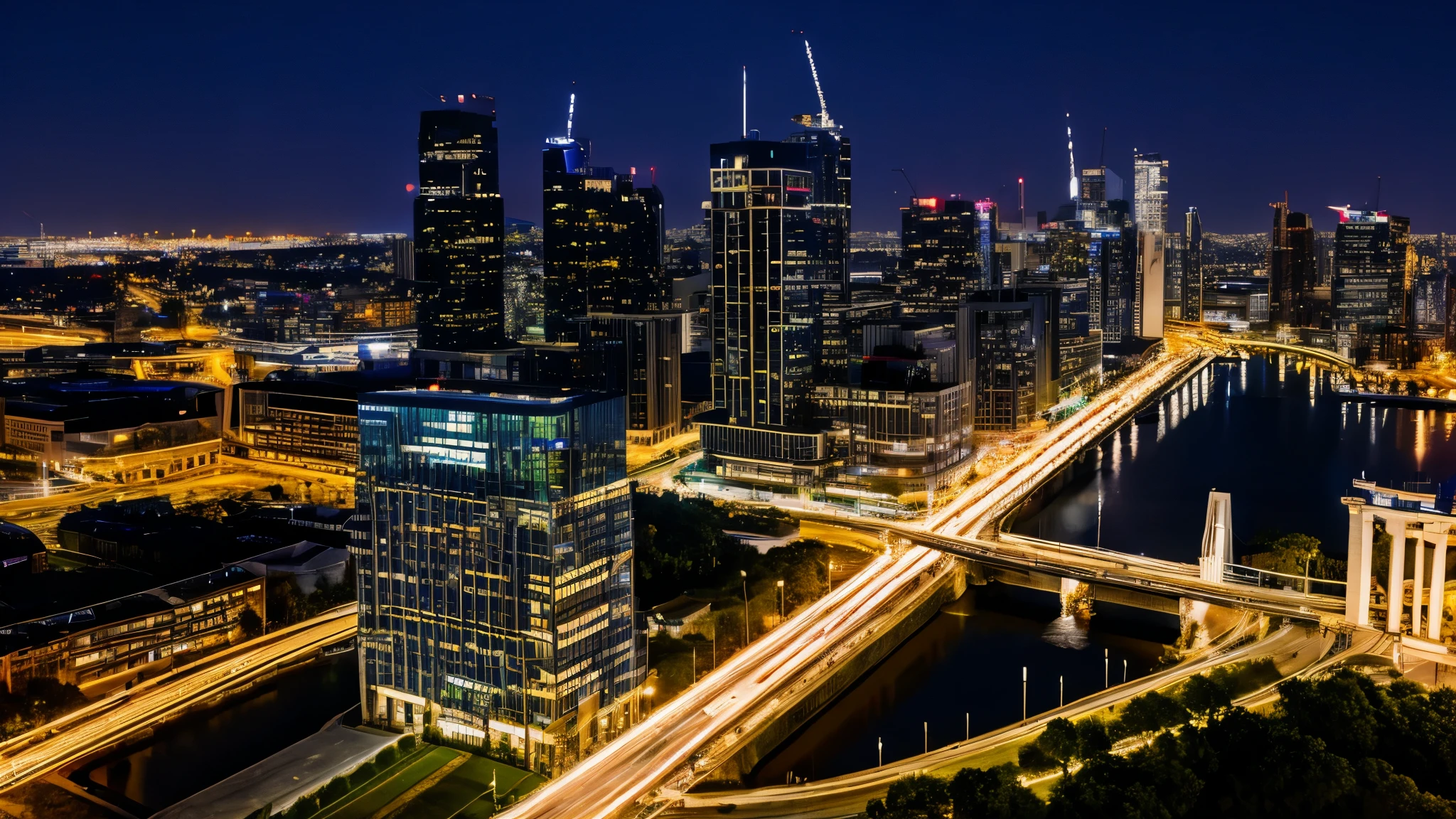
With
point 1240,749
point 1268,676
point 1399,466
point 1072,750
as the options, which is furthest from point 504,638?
point 1399,466

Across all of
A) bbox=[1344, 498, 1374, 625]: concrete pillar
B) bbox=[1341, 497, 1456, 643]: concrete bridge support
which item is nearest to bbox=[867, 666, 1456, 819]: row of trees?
bbox=[1341, 497, 1456, 643]: concrete bridge support

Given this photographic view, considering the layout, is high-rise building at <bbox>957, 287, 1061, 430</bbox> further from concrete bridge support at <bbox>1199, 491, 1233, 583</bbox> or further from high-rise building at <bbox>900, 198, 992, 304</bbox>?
concrete bridge support at <bbox>1199, 491, 1233, 583</bbox>

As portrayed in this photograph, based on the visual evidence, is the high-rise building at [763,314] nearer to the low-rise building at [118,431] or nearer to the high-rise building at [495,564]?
the low-rise building at [118,431]

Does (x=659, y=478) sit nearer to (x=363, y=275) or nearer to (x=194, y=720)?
(x=194, y=720)

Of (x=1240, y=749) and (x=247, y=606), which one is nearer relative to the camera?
(x=1240, y=749)

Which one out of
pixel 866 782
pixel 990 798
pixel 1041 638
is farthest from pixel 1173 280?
pixel 990 798

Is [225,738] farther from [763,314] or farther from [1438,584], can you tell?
[763,314]
